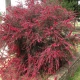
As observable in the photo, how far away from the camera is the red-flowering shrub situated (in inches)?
188

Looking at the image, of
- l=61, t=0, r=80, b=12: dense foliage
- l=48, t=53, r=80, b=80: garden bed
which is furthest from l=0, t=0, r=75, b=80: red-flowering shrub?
l=61, t=0, r=80, b=12: dense foliage

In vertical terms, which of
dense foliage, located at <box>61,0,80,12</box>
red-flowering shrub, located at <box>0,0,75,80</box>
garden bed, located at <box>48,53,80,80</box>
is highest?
dense foliage, located at <box>61,0,80,12</box>

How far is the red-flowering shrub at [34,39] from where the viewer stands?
188 inches

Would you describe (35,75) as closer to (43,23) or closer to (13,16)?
(43,23)

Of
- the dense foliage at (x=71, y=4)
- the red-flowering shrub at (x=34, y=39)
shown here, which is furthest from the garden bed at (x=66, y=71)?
the dense foliage at (x=71, y=4)

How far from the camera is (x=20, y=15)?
5.16 meters

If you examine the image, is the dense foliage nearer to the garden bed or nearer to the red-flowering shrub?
the garden bed

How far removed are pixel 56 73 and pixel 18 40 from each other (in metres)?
1.21

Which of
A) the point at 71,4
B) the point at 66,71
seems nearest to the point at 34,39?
the point at 66,71

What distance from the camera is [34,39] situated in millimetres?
4719

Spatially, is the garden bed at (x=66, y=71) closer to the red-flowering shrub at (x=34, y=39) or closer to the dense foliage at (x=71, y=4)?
the red-flowering shrub at (x=34, y=39)

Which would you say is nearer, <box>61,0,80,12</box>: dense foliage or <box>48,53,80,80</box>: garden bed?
<box>48,53,80,80</box>: garden bed

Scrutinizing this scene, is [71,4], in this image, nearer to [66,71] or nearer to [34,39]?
[66,71]

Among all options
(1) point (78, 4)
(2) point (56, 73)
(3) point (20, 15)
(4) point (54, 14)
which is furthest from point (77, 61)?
(1) point (78, 4)
